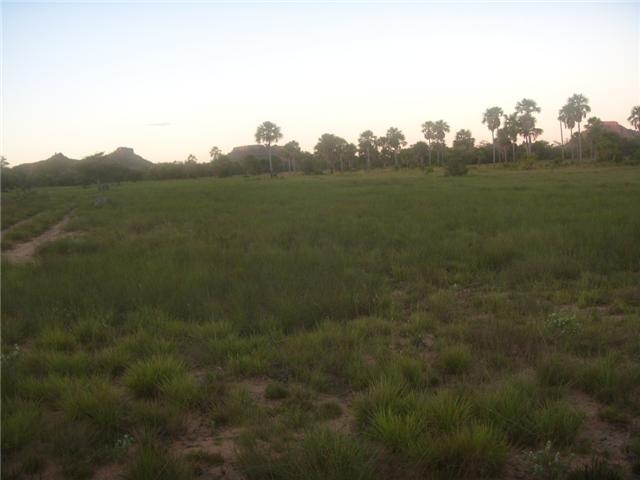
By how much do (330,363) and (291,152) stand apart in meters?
119

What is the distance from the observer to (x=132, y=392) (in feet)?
14.3

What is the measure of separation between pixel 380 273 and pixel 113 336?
4.86 metres

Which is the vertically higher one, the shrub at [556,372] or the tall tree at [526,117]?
the tall tree at [526,117]

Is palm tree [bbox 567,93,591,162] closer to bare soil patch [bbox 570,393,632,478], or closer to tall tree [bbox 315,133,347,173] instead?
tall tree [bbox 315,133,347,173]

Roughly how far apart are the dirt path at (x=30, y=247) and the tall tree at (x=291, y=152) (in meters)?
103

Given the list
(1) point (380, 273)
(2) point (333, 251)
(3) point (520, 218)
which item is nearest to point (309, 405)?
(1) point (380, 273)

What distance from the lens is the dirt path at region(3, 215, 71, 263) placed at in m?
12.0

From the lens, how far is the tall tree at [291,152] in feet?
396

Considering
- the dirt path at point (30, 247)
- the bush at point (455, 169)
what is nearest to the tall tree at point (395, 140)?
the bush at point (455, 169)

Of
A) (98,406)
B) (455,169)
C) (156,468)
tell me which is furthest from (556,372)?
(455,169)

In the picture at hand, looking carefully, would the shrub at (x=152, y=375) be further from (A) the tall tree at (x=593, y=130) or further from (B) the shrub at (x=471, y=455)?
(A) the tall tree at (x=593, y=130)

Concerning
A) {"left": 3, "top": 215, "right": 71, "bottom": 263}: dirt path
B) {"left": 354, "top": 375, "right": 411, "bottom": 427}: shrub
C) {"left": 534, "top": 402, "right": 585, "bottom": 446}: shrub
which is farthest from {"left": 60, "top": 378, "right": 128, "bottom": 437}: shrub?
{"left": 3, "top": 215, "right": 71, "bottom": 263}: dirt path

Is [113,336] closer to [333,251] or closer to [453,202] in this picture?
[333,251]

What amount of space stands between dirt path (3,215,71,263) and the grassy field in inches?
81.1
